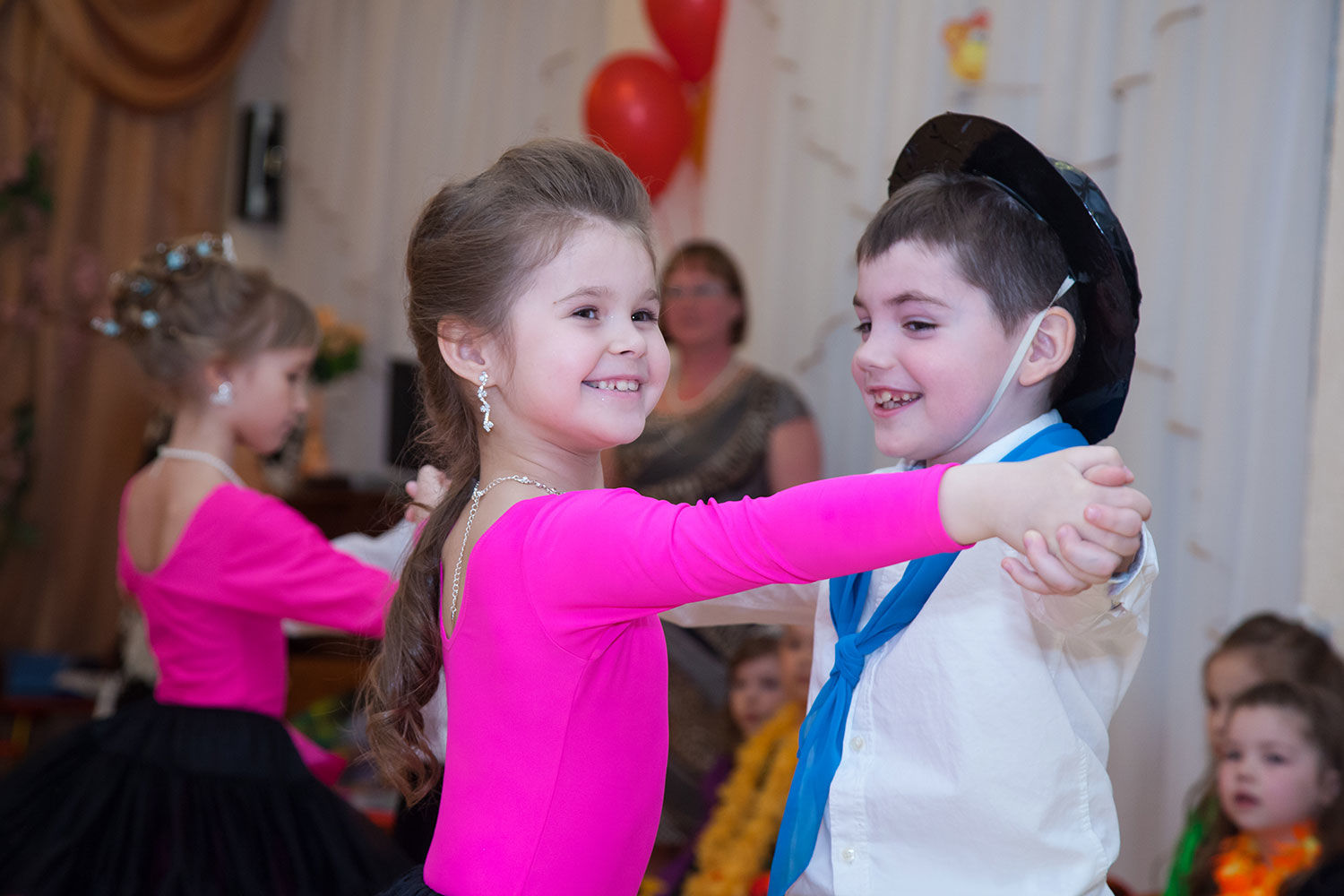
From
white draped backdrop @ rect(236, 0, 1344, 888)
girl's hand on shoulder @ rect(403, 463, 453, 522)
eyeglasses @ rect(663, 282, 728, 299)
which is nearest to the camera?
girl's hand on shoulder @ rect(403, 463, 453, 522)

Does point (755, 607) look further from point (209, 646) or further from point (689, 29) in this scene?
point (689, 29)

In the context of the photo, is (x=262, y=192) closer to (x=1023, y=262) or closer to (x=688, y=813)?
(x=688, y=813)

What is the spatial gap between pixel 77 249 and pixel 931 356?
5.31m

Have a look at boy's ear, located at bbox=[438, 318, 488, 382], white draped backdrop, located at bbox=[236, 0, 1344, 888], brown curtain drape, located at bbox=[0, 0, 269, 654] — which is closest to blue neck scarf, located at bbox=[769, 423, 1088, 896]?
boy's ear, located at bbox=[438, 318, 488, 382]

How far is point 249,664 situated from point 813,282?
246 cm

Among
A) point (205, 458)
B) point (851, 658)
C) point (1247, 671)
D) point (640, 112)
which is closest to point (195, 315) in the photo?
point (205, 458)

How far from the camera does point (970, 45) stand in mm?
3785

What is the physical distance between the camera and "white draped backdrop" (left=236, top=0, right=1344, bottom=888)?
3197 mm

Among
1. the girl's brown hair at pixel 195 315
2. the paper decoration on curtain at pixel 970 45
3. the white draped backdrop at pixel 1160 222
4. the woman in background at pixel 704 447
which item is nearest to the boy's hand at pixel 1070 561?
the girl's brown hair at pixel 195 315

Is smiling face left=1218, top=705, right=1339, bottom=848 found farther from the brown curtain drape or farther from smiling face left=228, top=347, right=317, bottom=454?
the brown curtain drape

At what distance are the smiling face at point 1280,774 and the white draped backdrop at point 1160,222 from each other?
405mm

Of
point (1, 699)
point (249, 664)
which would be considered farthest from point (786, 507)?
point (1, 699)

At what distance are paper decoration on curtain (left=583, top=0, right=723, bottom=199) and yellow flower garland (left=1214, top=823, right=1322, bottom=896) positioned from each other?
2767mm

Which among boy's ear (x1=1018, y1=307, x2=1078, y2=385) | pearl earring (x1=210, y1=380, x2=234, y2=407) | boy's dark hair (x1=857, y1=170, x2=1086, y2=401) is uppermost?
boy's dark hair (x1=857, y1=170, x2=1086, y2=401)
